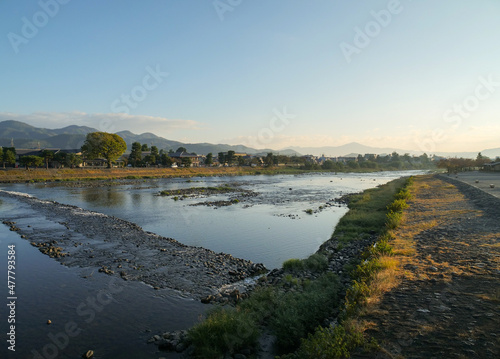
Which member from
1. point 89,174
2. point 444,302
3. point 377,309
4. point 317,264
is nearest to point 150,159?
point 89,174

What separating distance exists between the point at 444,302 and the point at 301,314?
11.9 feet

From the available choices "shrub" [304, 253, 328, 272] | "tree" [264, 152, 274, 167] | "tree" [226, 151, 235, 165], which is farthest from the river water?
"tree" [264, 152, 274, 167]

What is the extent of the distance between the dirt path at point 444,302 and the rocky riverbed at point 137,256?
575 cm

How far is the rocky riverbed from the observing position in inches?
433

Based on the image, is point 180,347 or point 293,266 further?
point 293,266

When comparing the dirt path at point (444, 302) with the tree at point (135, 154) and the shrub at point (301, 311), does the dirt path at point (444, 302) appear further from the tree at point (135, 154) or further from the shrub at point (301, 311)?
the tree at point (135, 154)

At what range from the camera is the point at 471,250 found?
36.1ft

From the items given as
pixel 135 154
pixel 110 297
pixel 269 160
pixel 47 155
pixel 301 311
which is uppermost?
pixel 135 154

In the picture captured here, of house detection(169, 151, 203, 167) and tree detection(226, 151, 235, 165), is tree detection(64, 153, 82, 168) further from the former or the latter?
tree detection(226, 151, 235, 165)

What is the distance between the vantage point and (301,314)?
24.4 feet

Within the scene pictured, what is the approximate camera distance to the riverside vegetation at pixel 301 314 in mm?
5809

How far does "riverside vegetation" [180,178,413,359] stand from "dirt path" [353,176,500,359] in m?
0.52

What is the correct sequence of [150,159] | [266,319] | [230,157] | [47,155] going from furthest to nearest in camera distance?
[230,157] < [150,159] < [47,155] < [266,319]

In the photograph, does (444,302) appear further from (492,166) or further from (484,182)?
(492,166)
